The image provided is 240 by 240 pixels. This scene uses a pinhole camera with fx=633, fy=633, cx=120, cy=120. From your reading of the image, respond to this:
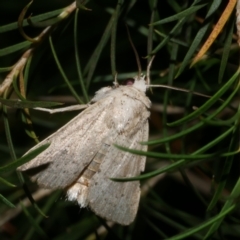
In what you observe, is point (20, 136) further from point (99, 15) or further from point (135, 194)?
point (135, 194)

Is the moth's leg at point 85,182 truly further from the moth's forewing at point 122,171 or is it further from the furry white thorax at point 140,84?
the furry white thorax at point 140,84

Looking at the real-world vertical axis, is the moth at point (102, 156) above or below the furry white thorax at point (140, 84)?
below

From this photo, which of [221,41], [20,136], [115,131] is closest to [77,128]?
[115,131]

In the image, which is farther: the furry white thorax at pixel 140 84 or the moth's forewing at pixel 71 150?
the furry white thorax at pixel 140 84

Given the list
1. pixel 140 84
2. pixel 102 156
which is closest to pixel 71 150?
pixel 102 156

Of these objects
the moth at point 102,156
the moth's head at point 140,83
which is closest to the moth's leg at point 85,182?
the moth at point 102,156

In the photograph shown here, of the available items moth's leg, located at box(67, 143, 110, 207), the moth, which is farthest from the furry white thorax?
moth's leg, located at box(67, 143, 110, 207)

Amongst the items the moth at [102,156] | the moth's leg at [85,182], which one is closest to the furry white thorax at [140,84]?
the moth at [102,156]
